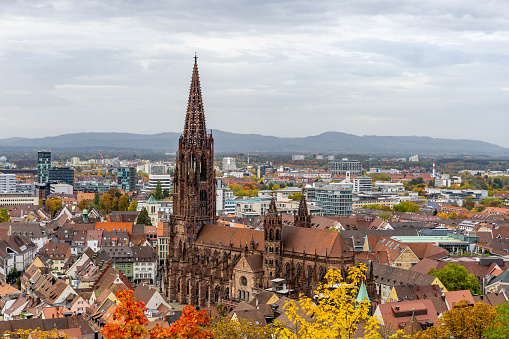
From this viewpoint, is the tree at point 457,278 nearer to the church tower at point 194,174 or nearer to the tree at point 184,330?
the church tower at point 194,174

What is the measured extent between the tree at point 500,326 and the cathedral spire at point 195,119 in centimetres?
6433

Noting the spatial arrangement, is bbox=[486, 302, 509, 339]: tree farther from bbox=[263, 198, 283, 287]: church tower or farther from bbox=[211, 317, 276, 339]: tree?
bbox=[263, 198, 283, 287]: church tower

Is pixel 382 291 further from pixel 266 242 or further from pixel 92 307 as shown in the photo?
pixel 92 307

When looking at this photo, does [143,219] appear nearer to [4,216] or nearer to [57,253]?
[4,216]

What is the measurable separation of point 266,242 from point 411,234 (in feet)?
201

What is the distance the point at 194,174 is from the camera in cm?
10862

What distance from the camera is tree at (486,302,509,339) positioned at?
5128 centimetres

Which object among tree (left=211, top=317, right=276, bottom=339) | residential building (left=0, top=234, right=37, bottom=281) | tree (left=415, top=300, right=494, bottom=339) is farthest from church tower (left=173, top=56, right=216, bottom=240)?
tree (left=415, top=300, right=494, bottom=339)

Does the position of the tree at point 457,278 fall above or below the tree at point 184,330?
below

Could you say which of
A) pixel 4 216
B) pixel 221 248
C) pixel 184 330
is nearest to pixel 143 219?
pixel 4 216

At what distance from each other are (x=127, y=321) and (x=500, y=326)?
35.3 metres

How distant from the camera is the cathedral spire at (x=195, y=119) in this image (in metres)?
110

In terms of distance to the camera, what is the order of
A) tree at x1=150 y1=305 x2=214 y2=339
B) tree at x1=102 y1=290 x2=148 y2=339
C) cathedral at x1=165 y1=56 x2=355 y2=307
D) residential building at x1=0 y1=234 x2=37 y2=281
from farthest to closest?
residential building at x1=0 y1=234 x2=37 y2=281 < cathedral at x1=165 y1=56 x2=355 y2=307 < tree at x1=150 y1=305 x2=214 y2=339 < tree at x1=102 y1=290 x2=148 y2=339

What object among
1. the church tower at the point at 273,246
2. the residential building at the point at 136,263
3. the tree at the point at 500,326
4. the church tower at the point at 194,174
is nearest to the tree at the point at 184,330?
the tree at the point at 500,326
